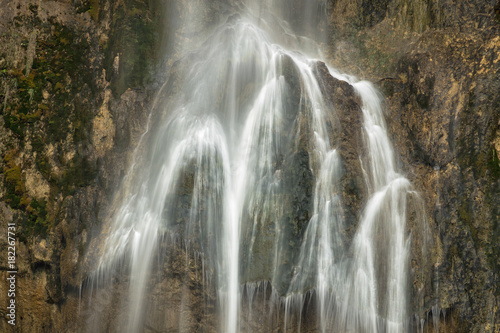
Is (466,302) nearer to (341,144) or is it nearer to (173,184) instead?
(341,144)

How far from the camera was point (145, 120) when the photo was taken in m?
14.8

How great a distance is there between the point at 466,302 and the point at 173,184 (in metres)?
8.67

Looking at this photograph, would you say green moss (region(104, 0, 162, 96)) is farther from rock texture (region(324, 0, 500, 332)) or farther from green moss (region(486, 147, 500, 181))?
green moss (region(486, 147, 500, 181))

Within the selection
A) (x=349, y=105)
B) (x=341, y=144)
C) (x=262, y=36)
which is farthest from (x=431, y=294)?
(x=262, y=36)

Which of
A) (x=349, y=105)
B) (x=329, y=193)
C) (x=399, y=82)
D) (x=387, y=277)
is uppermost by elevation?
(x=399, y=82)

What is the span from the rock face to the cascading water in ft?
1.52

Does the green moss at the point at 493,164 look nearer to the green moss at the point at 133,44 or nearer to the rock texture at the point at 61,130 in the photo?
the rock texture at the point at 61,130

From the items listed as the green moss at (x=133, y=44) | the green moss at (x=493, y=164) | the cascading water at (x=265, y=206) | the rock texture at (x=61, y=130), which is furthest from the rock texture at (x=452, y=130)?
the rock texture at (x=61, y=130)

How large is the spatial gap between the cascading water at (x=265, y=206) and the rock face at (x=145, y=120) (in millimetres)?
463

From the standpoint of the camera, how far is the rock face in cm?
1217

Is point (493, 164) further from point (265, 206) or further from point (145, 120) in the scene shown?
point (145, 120)

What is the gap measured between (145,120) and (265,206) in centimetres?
506

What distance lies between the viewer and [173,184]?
13.4 meters

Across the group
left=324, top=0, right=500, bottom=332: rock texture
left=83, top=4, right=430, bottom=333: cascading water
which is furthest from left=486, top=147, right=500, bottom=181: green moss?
left=83, top=4, right=430, bottom=333: cascading water
